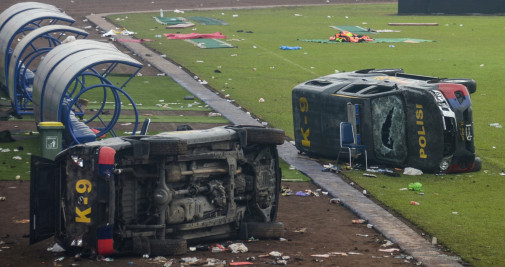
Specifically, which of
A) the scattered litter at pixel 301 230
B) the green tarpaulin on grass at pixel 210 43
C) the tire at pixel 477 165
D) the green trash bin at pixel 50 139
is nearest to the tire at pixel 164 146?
the scattered litter at pixel 301 230

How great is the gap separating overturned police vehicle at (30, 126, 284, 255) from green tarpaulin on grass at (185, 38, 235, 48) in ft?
97.4

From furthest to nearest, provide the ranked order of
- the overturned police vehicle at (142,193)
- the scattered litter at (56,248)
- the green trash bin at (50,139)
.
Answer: the green trash bin at (50,139)
the scattered litter at (56,248)
the overturned police vehicle at (142,193)


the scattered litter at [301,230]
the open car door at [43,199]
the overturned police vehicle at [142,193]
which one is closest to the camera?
the overturned police vehicle at [142,193]

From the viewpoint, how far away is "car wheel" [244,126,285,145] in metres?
13.7

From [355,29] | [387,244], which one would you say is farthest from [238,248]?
[355,29]

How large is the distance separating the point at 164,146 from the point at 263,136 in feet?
6.09

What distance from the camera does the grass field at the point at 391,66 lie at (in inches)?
609

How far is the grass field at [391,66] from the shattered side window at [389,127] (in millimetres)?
690

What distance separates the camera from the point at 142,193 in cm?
1270

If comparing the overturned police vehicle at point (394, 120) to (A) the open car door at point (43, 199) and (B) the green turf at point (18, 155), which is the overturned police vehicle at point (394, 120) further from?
(A) the open car door at point (43, 199)

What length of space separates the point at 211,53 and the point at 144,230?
28.4 m

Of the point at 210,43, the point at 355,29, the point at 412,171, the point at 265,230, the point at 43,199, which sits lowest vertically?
the point at 265,230

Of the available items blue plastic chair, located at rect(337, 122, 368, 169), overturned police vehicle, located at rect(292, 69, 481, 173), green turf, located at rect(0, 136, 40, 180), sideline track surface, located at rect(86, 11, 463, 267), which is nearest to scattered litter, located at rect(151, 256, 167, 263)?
sideline track surface, located at rect(86, 11, 463, 267)

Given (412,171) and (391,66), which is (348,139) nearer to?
(412,171)
